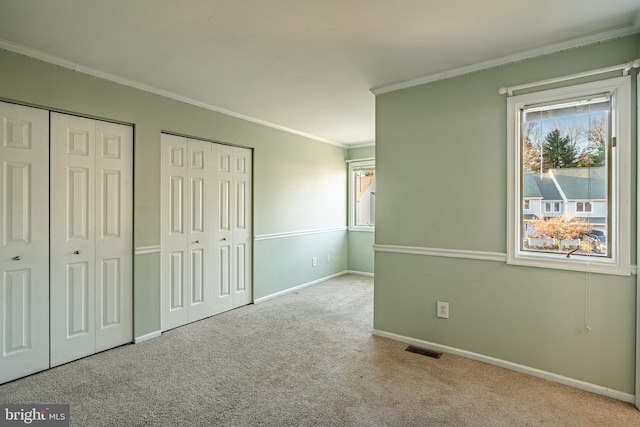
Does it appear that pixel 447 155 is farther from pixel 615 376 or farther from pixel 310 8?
pixel 615 376

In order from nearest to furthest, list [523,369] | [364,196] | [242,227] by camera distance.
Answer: [523,369] < [242,227] < [364,196]

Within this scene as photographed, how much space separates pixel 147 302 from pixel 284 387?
174cm

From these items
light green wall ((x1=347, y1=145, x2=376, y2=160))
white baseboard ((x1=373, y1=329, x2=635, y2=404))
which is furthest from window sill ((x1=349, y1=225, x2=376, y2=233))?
white baseboard ((x1=373, y1=329, x2=635, y2=404))

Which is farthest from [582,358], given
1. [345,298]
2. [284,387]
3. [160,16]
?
[160,16]

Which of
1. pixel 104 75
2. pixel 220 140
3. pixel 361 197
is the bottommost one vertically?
pixel 361 197

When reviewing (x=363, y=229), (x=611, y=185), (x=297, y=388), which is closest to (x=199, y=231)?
(x=297, y=388)

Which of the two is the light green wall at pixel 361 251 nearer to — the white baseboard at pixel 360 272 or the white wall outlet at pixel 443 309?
the white baseboard at pixel 360 272

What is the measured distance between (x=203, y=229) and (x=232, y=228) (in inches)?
16.5

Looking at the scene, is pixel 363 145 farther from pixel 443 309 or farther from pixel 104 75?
pixel 104 75

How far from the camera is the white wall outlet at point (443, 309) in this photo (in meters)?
2.88

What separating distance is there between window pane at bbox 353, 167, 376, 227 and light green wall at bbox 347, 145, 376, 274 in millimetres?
240

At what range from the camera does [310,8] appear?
195cm

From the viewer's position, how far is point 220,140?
3.89 meters

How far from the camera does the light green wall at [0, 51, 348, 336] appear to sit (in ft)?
8.57
